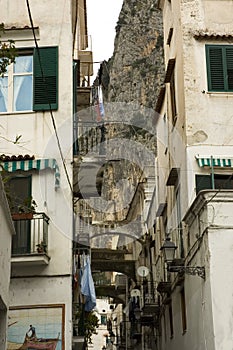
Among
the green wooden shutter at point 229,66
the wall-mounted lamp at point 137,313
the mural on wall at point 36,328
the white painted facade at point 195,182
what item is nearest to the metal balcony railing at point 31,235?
the mural on wall at point 36,328

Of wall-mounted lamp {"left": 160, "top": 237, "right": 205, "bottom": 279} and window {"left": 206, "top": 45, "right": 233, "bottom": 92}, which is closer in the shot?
wall-mounted lamp {"left": 160, "top": 237, "right": 205, "bottom": 279}

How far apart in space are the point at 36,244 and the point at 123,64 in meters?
50.8

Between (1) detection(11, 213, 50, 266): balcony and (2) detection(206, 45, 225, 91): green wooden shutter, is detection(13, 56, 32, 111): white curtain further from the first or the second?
(2) detection(206, 45, 225, 91): green wooden shutter

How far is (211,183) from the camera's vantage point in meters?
17.7

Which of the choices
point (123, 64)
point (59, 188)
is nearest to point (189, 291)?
point (59, 188)

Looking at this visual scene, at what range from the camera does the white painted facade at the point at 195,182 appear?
14867 millimetres

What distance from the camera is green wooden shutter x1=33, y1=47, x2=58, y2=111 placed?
18.2 meters

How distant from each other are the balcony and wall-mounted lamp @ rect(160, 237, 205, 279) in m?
2.89

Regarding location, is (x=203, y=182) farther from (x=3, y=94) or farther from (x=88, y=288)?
(x=3, y=94)

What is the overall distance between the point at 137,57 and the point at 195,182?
1897 inches

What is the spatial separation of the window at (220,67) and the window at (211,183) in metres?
2.58

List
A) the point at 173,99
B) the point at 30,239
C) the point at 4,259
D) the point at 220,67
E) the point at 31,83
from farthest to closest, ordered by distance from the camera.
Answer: the point at 173,99, the point at 220,67, the point at 31,83, the point at 30,239, the point at 4,259

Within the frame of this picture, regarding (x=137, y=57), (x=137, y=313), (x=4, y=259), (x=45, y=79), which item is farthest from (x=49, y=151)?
(x=137, y=57)

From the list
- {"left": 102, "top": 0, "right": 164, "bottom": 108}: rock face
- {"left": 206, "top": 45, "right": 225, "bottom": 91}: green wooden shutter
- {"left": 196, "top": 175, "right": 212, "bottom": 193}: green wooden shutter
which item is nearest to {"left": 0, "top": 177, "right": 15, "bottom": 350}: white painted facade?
{"left": 196, "top": 175, "right": 212, "bottom": 193}: green wooden shutter
